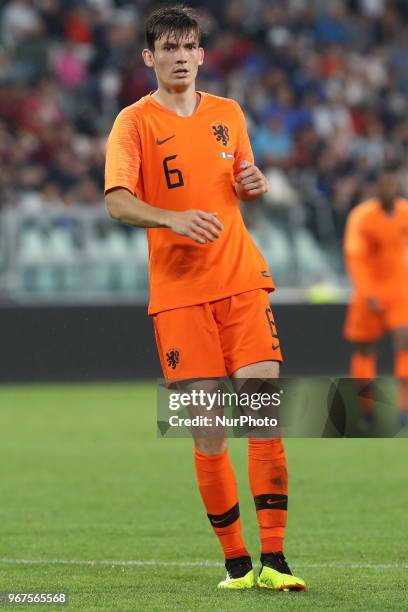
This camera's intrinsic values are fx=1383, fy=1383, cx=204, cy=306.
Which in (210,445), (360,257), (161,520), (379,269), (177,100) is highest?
(177,100)

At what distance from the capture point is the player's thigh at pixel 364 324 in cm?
1300

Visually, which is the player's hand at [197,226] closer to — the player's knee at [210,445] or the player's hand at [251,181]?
the player's hand at [251,181]

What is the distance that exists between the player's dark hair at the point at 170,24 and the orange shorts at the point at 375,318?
298 inches

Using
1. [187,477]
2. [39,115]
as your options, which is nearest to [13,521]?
[187,477]

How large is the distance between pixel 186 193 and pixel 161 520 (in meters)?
2.70

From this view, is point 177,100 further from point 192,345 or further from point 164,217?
point 192,345

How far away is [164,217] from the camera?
5.27m

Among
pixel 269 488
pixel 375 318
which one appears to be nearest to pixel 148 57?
pixel 269 488

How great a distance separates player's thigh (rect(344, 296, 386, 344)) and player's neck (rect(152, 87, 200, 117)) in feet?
24.5

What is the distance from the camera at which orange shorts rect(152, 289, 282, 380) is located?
218 inches

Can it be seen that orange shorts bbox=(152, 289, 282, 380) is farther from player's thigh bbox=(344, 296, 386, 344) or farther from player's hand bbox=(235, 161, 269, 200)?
player's thigh bbox=(344, 296, 386, 344)

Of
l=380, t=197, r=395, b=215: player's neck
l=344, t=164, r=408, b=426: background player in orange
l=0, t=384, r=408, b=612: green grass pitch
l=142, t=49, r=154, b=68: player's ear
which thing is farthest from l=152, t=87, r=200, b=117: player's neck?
l=380, t=197, r=395, b=215: player's neck

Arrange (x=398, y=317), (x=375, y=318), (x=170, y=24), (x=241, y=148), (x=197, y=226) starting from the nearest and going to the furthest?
(x=197, y=226) → (x=170, y=24) → (x=241, y=148) → (x=398, y=317) → (x=375, y=318)

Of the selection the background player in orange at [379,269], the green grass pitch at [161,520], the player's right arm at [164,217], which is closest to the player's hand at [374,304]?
the background player in orange at [379,269]
